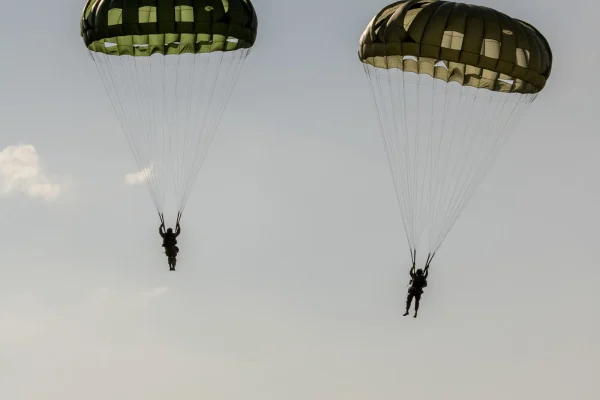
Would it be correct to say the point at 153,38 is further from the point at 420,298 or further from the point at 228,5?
the point at 420,298

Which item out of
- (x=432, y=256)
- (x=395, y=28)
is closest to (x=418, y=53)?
(x=395, y=28)

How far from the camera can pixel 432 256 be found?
70.2m

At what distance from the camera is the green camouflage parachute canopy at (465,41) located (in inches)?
2768

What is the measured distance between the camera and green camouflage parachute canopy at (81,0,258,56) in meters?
72.2

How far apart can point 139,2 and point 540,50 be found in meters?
12.2

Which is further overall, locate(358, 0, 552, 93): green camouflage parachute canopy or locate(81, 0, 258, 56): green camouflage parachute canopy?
locate(81, 0, 258, 56): green camouflage parachute canopy

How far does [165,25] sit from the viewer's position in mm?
72125

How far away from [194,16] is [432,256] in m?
10.3

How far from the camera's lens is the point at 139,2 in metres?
72.4

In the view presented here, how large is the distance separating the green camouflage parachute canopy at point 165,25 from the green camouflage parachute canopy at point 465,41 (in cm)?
419

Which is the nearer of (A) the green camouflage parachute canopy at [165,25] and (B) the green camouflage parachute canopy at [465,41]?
(B) the green camouflage parachute canopy at [465,41]

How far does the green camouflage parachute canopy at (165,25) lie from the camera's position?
7219 centimetres

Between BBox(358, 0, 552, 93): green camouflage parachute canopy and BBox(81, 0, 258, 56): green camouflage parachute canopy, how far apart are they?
4.19 meters

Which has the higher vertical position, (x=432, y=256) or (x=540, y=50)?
(x=540, y=50)
